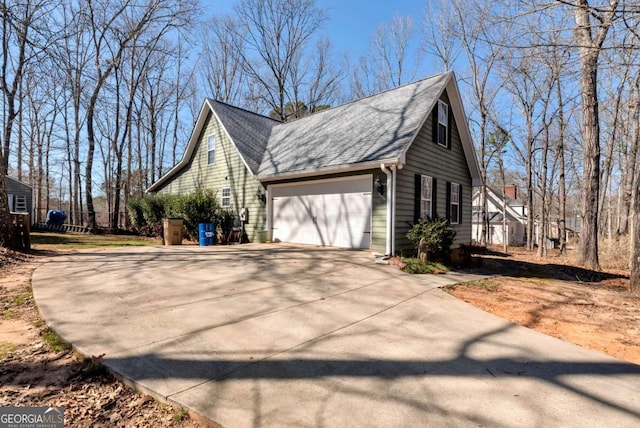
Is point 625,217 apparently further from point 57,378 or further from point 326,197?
point 57,378

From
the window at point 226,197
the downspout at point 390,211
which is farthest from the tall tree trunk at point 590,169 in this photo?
the window at point 226,197

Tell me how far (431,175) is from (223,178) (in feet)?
28.0

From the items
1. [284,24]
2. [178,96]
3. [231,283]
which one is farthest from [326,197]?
[178,96]

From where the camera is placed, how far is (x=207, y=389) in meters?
2.40

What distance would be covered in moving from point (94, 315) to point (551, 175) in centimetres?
3255

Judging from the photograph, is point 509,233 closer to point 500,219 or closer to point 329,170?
point 500,219

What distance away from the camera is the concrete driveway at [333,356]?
2232 millimetres

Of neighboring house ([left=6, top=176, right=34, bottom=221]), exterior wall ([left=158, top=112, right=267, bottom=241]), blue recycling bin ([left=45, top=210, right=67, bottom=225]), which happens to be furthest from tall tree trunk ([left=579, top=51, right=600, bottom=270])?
neighboring house ([left=6, top=176, right=34, bottom=221])

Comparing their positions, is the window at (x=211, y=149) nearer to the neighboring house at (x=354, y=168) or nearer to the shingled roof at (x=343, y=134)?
the neighboring house at (x=354, y=168)

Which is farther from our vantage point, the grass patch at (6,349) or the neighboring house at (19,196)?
the neighboring house at (19,196)

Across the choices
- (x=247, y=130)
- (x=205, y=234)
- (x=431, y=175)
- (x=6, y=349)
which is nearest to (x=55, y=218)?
(x=247, y=130)

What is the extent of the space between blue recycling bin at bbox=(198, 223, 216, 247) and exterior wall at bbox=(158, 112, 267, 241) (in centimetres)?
148

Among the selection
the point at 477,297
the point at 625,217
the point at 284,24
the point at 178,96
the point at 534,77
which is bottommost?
the point at 477,297

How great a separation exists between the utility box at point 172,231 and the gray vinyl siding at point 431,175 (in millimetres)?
7740
